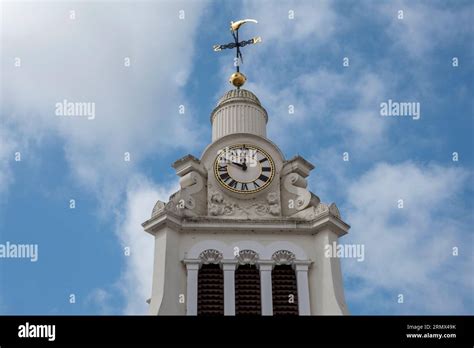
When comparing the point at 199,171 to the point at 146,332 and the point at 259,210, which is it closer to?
the point at 259,210

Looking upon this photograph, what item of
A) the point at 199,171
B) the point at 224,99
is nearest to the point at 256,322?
the point at 199,171

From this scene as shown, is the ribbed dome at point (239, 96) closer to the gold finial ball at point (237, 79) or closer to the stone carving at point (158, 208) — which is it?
the gold finial ball at point (237, 79)

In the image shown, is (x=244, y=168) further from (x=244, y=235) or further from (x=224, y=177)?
(x=244, y=235)

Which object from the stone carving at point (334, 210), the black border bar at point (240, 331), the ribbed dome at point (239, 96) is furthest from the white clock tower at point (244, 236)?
the black border bar at point (240, 331)

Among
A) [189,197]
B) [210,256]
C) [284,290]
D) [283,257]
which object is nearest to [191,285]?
[210,256]

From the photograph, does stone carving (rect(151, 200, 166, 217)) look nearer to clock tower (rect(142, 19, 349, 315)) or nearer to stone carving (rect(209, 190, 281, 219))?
clock tower (rect(142, 19, 349, 315))

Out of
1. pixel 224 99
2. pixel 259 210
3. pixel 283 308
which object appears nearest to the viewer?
pixel 283 308

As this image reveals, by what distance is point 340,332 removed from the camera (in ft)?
87.1

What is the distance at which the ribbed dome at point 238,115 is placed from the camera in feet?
130

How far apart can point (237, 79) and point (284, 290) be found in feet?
38.0

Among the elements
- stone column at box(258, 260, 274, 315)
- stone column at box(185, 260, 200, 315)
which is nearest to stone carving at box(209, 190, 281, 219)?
stone column at box(258, 260, 274, 315)

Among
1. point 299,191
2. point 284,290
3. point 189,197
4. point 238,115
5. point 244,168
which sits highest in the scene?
point 238,115

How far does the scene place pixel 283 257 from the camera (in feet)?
118

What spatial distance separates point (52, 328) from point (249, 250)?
450 inches
